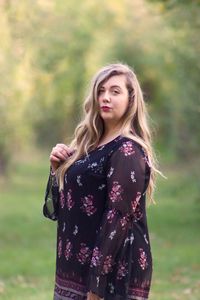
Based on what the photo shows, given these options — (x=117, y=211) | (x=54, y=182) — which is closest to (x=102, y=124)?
(x=54, y=182)

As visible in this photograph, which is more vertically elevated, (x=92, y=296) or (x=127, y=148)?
(x=127, y=148)

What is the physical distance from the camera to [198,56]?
15484 mm

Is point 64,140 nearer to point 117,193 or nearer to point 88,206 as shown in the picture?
point 88,206

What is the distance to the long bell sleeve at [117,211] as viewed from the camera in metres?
4.55

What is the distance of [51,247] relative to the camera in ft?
51.9

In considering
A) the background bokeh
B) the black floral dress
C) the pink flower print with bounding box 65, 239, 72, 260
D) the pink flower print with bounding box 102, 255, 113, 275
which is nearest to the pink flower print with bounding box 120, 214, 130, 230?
the black floral dress

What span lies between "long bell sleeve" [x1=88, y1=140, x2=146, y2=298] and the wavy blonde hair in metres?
0.17

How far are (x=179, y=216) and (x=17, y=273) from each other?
9271 mm

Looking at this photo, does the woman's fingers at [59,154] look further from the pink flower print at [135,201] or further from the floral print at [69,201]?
the pink flower print at [135,201]

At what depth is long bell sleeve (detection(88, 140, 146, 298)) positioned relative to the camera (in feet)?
14.9

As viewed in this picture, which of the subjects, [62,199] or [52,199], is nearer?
[62,199]

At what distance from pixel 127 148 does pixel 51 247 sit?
448 inches

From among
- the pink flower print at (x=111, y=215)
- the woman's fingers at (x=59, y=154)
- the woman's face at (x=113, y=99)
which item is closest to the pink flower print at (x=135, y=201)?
the pink flower print at (x=111, y=215)

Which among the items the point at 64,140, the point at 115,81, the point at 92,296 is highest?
the point at 64,140
